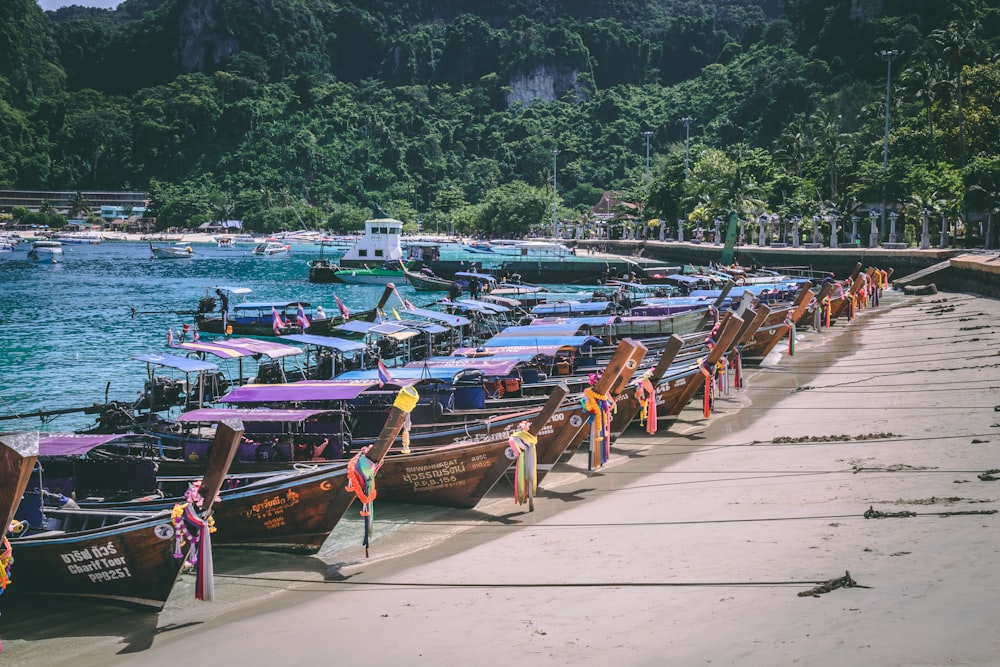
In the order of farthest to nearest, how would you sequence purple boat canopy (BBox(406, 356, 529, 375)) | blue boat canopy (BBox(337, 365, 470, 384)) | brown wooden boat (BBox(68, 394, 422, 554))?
purple boat canopy (BBox(406, 356, 529, 375)), blue boat canopy (BBox(337, 365, 470, 384)), brown wooden boat (BBox(68, 394, 422, 554))

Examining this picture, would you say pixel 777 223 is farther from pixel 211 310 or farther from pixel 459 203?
pixel 459 203

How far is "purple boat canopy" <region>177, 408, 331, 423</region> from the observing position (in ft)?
59.1

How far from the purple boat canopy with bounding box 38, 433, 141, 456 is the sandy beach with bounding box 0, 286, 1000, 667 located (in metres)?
3.05

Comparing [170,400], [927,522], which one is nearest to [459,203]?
[170,400]

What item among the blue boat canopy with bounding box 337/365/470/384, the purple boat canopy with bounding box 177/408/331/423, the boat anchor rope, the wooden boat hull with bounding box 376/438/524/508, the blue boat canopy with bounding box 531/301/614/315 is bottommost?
the wooden boat hull with bounding box 376/438/524/508

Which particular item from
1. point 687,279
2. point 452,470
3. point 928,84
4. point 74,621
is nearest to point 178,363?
point 452,470

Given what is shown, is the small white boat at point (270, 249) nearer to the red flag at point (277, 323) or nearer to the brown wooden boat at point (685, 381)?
the red flag at point (277, 323)

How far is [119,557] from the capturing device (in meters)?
12.8

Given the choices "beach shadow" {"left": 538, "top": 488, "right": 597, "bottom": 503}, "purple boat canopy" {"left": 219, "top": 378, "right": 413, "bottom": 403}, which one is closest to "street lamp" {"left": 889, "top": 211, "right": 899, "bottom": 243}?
"purple boat canopy" {"left": 219, "top": 378, "right": 413, "bottom": 403}

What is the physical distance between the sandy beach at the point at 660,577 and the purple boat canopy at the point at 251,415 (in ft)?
7.21

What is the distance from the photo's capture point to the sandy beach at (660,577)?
31.0 feet

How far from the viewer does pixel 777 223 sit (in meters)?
89.5

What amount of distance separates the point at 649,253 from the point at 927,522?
301ft

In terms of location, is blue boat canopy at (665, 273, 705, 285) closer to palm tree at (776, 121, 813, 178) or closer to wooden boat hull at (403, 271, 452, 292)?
wooden boat hull at (403, 271, 452, 292)
